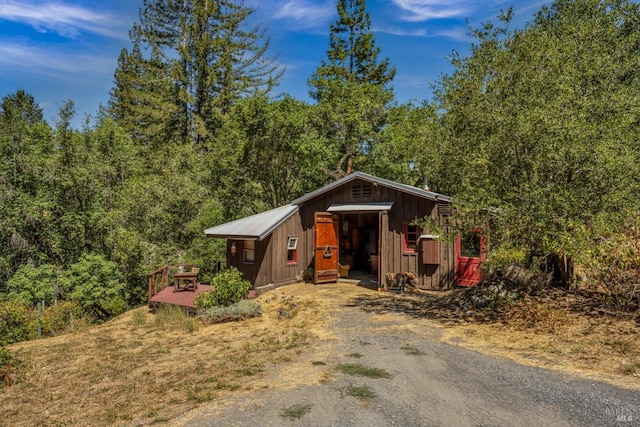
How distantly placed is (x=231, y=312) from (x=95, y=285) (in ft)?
33.7

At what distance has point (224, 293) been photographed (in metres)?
12.9

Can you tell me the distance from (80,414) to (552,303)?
35.4 ft

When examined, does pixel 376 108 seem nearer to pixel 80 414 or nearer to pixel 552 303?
pixel 552 303

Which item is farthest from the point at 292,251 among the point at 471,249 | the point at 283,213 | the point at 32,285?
the point at 32,285

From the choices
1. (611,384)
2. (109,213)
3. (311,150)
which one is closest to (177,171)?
(109,213)

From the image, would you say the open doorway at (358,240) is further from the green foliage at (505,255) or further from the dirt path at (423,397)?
the dirt path at (423,397)

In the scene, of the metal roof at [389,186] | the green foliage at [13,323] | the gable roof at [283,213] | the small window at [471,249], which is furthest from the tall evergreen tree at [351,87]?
the green foliage at [13,323]

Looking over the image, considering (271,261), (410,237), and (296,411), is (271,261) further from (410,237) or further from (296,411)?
(296,411)

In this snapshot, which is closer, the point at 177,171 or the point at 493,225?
the point at 493,225

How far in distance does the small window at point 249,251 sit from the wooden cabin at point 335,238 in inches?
1.5

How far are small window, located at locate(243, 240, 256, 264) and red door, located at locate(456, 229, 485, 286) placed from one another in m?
8.00

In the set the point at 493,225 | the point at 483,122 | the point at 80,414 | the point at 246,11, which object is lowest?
the point at 80,414

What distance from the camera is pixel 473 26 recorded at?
45.7 ft

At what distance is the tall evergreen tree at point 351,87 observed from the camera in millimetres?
23375
